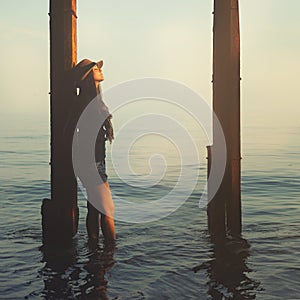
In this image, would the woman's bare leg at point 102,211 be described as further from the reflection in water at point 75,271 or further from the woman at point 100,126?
the reflection in water at point 75,271

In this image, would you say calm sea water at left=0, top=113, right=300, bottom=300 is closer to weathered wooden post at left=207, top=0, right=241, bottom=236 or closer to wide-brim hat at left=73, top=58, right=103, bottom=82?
weathered wooden post at left=207, top=0, right=241, bottom=236

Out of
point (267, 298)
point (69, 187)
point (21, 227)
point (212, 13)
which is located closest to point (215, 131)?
point (212, 13)

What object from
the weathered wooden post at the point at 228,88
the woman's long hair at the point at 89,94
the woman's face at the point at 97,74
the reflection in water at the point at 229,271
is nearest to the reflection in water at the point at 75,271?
the reflection in water at the point at 229,271

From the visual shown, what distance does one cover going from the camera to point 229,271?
7.04 meters

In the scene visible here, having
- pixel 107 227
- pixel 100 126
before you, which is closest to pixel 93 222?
pixel 107 227

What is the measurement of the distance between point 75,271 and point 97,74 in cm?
253

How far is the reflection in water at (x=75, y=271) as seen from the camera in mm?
6285

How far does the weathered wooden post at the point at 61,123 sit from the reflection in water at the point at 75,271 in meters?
0.32

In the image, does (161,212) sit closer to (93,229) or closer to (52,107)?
(93,229)

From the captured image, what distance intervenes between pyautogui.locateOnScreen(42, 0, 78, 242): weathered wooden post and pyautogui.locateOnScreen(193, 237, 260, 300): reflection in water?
1.88m

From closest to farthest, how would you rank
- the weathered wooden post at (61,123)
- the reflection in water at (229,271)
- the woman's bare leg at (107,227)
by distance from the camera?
1. the reflection in water at (229,271)
2. the weathered wooden post at (61,123)
3. the woman's bare leg at (107,227)

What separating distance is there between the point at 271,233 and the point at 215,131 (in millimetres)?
2283

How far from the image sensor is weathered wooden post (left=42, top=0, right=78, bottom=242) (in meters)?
7.62

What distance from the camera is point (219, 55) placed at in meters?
7.85
